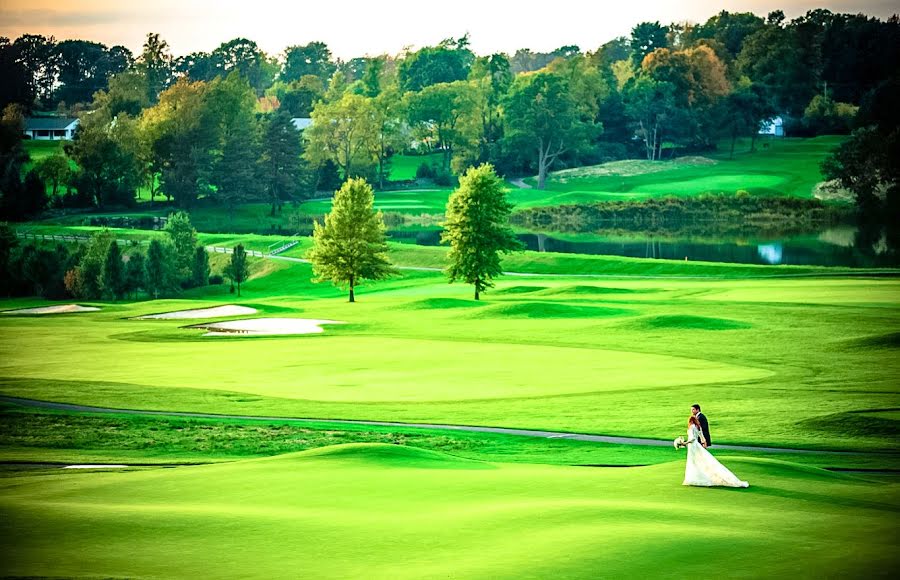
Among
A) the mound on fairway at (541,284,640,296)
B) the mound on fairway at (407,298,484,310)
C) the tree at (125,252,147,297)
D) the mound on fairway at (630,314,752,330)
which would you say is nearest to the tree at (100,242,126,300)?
the tree at (125,252,147,297)

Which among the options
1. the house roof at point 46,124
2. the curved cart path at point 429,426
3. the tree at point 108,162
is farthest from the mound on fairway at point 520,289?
the house roof at point 46,124

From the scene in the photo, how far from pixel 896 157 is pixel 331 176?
80375 millimetres

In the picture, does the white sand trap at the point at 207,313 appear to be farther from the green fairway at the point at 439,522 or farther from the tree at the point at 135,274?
the green fairway at the point at 439,522

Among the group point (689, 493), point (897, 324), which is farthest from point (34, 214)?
point (689, 493)

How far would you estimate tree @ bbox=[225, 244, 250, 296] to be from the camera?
9850cm

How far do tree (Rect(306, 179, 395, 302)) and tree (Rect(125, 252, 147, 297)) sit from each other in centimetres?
1861

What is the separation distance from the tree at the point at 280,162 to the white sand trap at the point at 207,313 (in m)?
77.2

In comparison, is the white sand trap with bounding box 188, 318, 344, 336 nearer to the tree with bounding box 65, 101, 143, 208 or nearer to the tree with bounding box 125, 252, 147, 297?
the tree with bounding box 125, 252, 147, 297

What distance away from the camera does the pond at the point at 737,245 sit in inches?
4198

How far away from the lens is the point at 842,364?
46.6m

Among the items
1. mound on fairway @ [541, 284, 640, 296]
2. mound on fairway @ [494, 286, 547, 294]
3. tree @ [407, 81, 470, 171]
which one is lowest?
mound on fairway @ [494, 286, 547, 294]

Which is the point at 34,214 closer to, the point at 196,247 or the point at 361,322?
the point at 196,247

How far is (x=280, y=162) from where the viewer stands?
156125 millimetres

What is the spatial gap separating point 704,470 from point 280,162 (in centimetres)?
13754
